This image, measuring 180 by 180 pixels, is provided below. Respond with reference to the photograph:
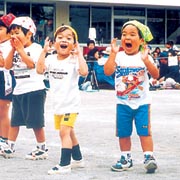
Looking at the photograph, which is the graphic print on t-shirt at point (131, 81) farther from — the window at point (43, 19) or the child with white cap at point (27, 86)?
the window at point (43, 19)

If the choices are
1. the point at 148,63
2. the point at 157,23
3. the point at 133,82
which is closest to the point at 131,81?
the point at 133,82

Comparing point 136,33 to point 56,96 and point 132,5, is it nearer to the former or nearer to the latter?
point 56,96

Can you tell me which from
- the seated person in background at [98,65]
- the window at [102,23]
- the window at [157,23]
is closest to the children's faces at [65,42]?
the seated person in background at [98,65]

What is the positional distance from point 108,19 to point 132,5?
4.64 feet

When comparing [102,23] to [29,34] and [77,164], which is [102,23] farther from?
[77,164]

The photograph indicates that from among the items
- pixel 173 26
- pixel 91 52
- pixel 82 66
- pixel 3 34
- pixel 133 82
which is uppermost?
pixel 173 26

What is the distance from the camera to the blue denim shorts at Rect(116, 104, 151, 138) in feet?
20.9

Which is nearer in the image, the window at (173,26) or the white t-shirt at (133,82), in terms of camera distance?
the white t-shirt at (133,82)

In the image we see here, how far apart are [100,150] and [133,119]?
1.31 meters

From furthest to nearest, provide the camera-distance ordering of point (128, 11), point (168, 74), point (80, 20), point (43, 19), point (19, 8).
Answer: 1. point (128, 11)
2. point (80, 20)
3. point (43, 19)
4. point (19, 8)
5. point (168, 74)

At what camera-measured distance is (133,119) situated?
21.4 ft

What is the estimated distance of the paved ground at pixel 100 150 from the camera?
6.13 metres

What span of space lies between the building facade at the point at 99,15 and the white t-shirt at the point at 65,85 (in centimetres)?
2131

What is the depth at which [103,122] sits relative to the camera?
10742 millimetres
